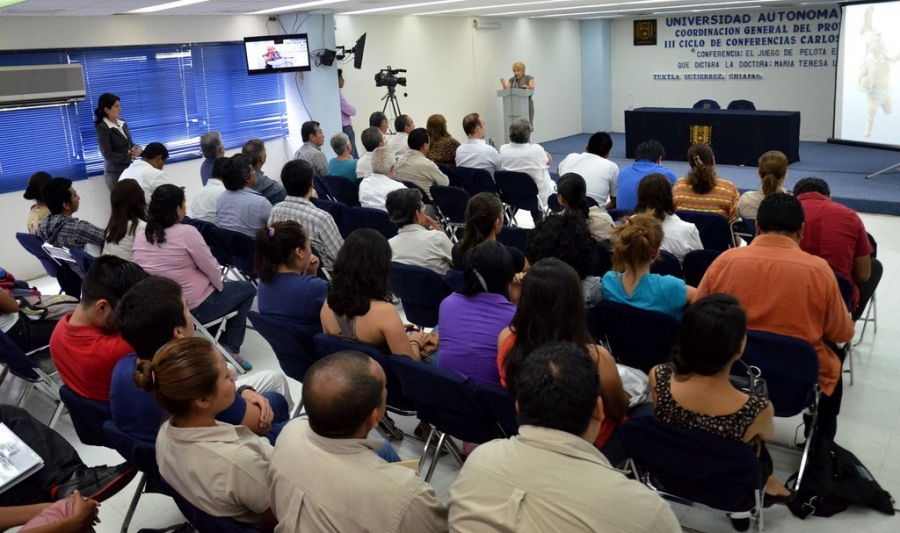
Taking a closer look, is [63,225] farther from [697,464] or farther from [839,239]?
[839,239]

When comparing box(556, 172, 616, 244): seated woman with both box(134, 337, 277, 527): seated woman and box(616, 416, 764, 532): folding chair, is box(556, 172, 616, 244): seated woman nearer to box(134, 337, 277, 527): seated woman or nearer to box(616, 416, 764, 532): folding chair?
box(616, 416, 764, 532): folding chair

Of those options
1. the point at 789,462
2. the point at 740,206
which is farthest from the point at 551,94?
the point at 789,462

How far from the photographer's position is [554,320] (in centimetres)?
268

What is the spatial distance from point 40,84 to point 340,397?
6.99m

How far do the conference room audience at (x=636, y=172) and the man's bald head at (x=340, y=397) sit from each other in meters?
4.28

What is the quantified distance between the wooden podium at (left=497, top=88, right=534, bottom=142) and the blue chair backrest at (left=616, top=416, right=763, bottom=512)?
1129 centimetres

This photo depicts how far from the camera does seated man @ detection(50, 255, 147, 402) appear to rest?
10.1 ft

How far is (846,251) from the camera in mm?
4094

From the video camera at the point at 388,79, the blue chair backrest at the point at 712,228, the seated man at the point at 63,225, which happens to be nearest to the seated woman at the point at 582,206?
the blue chair backrest at the point at 712,228

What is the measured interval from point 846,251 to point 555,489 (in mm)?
3080

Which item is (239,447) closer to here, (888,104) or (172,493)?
(172,493)

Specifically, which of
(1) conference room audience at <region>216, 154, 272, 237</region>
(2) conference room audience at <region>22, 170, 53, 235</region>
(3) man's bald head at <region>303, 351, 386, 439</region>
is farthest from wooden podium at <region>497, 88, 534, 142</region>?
(3) man's bald head at <region>303, 351, 386, 439</region>

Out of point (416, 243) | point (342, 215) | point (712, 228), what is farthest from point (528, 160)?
point (416, 243)

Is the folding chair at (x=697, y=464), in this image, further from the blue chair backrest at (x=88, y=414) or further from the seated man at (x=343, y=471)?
the blue chair backrest at (x=88, y=414)
